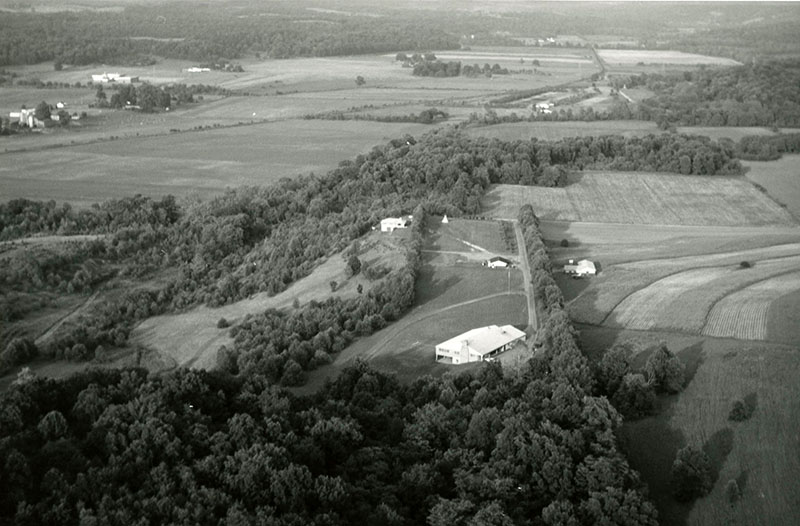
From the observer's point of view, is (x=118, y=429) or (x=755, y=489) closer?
(x=118, y=429)

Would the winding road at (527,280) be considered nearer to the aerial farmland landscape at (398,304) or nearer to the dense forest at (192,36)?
the aerial farmland landscape at (398,304)

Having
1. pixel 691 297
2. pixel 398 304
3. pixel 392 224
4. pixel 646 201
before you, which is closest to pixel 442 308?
pixel 398 304

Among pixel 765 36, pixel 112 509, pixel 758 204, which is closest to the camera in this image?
pixel 112 509

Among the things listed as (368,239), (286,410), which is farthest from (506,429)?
(368,239)

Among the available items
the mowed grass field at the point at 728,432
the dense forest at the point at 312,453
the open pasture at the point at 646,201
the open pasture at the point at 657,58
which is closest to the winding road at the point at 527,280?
the mowed grass field at the point at 728,432

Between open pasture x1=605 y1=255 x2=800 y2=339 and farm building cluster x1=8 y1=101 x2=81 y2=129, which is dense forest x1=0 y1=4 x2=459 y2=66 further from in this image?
open pasture x1=605 y1=255 x2=800 y2=339

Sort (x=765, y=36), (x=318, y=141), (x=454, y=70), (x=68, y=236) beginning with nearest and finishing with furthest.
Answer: (x=68, y=236) < (x=318, y=141) < (x=454, y=70) < (x=765, y=36)

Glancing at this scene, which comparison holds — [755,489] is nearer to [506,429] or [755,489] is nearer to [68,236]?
[506,429]

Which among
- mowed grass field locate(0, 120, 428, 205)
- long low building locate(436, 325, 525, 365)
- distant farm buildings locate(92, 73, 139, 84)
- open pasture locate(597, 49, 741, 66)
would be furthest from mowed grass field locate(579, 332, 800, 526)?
open pasture locate(597, 49, 741, 66)

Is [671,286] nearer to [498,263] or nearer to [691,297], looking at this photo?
[691,297]
